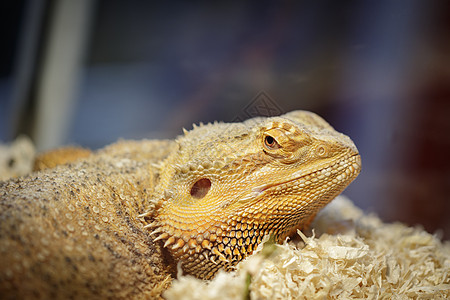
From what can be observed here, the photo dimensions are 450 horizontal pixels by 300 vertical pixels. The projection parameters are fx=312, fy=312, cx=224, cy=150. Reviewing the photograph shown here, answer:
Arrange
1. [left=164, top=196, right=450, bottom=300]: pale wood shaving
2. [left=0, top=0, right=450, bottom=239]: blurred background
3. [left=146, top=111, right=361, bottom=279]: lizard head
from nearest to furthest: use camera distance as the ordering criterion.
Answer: [left=164, top=196, right=450, bottom=300]: pale wood shaving < [left=146, top=111, right=361, bottom=279]: lizard head < [left=0, top=0, right=450, bottom=239]: blurred background

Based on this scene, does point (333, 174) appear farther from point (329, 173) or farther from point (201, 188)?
point (201, 188)

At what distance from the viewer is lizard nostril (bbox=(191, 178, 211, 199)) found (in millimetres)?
1521

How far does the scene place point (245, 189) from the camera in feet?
4.78

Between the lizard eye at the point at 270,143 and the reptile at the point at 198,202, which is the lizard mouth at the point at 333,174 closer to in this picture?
the reptile at the point at 198,202

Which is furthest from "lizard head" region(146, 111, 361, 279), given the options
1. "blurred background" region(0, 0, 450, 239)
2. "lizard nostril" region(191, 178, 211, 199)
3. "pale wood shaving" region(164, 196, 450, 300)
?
"blurred background" region(0, 0, 450, 239)

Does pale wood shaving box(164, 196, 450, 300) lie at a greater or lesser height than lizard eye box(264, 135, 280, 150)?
lesser

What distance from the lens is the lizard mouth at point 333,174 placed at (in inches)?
57.7

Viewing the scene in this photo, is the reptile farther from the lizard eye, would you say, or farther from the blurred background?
the blurred background

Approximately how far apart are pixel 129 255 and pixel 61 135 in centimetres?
411

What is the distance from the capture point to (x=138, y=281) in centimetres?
143

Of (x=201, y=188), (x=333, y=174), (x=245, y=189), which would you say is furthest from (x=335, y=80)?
(x=201, y=188)

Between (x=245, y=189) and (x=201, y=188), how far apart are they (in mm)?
224

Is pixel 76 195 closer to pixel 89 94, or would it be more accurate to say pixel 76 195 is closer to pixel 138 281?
pixel 138 281

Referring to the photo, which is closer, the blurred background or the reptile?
the reptile
